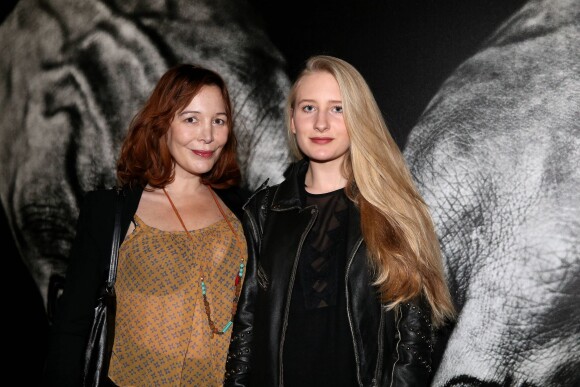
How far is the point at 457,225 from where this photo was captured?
2771mm

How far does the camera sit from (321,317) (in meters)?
2.20

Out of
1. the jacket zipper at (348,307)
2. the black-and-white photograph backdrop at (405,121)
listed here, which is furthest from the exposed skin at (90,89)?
the jacket zipper at (348,307)

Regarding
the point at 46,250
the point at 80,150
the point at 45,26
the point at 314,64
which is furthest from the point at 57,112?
the point at 314,64

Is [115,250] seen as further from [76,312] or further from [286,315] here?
[286,315]

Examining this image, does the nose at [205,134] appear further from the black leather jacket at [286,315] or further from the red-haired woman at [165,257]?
the black leather jacket at [286,315]

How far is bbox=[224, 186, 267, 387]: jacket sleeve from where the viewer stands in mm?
2303

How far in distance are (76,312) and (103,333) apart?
15cm

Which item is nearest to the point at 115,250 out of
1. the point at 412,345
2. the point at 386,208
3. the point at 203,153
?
the point at 203,153

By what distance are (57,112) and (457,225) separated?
2.38 metres

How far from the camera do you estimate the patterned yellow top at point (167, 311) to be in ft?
7.66

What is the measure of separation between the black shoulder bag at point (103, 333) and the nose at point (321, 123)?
88 cm

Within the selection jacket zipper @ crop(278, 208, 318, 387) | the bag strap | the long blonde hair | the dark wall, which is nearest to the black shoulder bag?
the bag strap

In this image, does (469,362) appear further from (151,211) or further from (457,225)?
(151,211)

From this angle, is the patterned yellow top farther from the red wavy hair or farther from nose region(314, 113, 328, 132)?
nose region(314, 113, 328, 132)
